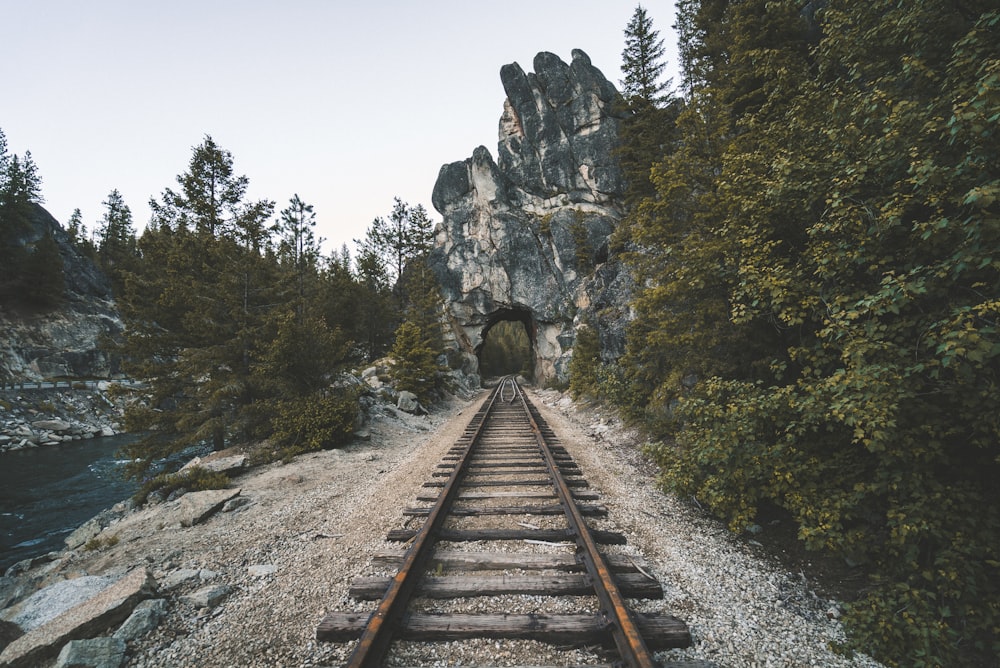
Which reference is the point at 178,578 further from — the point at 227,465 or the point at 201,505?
the point at 227,465

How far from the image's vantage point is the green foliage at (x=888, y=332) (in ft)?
8.27

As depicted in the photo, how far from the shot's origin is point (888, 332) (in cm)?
295

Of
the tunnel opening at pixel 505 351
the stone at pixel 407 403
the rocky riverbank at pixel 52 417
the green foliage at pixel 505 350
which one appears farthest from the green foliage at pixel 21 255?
the green foliage at pixel 505 350

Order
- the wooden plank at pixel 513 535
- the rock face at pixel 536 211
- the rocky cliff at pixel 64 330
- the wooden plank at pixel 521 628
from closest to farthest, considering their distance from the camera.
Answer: the wooden plank at pixel 521 628, the wooden plank at pixel 513 535, the rocky cliff at pixel 64 330, the rock face at pixel 536 211

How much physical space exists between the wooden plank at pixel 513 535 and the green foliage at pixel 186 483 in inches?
212

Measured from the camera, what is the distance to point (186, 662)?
8.77ft

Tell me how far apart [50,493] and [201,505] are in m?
8.73

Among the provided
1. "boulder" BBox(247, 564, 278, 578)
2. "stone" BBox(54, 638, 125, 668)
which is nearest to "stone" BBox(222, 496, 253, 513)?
"boulder" BBox(247, 564, 278, 578)

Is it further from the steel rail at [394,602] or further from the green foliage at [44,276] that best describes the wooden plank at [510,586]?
the green foliage at [44,276]

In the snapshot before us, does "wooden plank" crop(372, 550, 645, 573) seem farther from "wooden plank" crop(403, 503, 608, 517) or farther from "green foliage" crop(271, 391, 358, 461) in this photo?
"green foliage" crop(271, 391, 358, 461)

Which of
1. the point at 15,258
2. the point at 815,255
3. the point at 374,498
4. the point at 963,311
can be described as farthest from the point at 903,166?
the point at 15,258

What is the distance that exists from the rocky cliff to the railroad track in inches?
1111

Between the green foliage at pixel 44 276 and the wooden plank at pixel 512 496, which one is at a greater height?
the green foliage at pixel 44 276

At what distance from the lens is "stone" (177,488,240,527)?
18.6 ft
